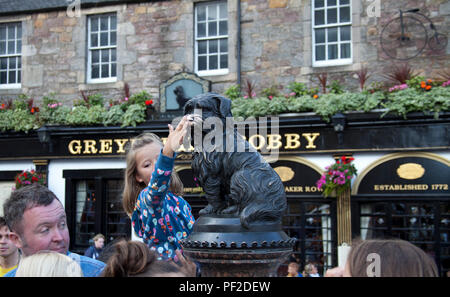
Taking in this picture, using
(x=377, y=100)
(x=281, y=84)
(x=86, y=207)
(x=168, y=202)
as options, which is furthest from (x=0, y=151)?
(x=168, y=202)

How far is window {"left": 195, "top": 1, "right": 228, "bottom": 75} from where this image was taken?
36.3 feet

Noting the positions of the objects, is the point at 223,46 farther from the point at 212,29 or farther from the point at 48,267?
the point at 48,267

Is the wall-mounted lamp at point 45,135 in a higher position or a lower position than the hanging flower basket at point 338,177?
higher

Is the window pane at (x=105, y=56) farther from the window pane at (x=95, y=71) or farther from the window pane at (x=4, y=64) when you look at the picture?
the window pane at (x=4, y=64)

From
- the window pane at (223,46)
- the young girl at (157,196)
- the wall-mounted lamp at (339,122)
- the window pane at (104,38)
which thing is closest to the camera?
the young girl at (157,196)

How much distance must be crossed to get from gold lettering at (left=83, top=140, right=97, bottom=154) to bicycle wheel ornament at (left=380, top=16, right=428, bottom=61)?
6.58 meters

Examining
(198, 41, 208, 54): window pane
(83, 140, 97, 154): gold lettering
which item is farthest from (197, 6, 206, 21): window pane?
(83, 140, 97, 154): gold lettering

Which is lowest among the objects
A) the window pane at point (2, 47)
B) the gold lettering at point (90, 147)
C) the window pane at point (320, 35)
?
the gold lettering at point (90, 147)

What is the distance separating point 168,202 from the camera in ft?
10.1

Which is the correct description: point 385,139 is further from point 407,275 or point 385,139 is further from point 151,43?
point 407,275

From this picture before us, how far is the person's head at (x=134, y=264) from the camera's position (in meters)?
1.87

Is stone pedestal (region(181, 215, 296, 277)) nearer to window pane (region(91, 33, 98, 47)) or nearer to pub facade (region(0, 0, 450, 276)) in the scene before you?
pub facade (region(0, 0, 450, 276))

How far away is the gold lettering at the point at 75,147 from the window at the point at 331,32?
5585 millimetres

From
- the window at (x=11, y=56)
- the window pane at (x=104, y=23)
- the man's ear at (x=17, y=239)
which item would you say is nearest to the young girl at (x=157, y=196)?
the man's ear at (x=17, y=239)
